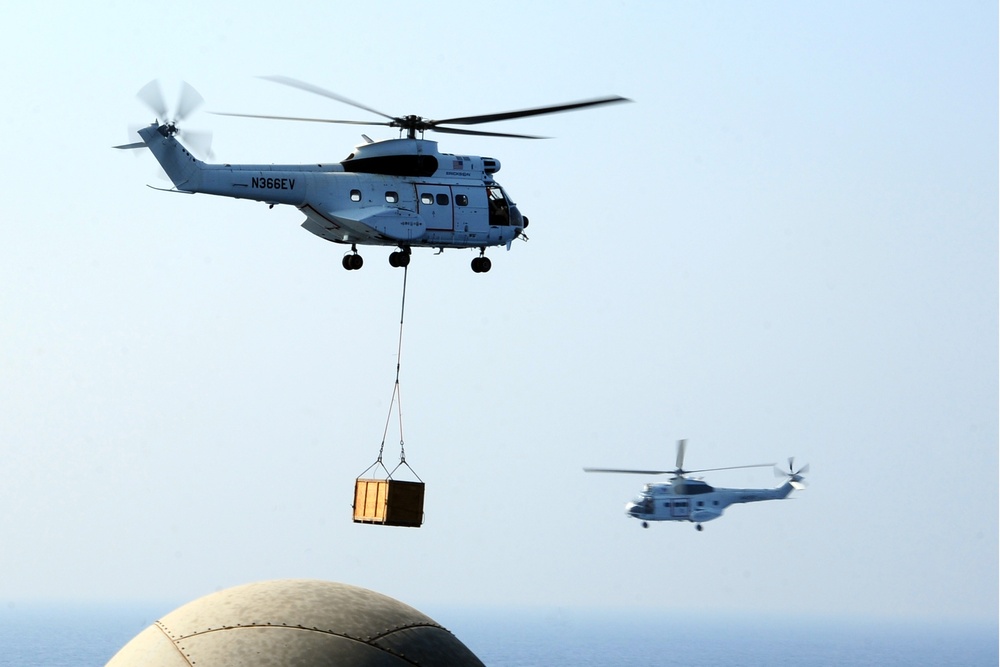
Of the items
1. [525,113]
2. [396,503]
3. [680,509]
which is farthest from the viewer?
[680,509]

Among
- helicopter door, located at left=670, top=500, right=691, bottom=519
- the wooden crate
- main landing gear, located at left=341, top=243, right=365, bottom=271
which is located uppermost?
main landing gear, located at left=341, top=243, right=365, bottom=271

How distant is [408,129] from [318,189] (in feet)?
9.01

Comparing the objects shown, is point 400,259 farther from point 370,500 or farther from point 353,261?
point 370,500

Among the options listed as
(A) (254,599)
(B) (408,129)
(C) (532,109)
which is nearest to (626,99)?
(C) (532,109)

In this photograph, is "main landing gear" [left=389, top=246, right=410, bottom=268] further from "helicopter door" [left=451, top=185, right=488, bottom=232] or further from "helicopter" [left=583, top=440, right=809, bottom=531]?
"helicopter" [left=583, top=440, right=809, bottom=531]

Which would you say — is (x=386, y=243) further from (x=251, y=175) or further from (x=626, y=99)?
(x=626, y=99)

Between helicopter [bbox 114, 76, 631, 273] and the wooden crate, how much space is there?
1099 centimetres

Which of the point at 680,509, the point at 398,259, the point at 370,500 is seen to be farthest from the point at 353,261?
the point at 680,509

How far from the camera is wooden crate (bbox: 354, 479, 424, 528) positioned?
66.7 feet

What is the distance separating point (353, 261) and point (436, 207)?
235 centimetres

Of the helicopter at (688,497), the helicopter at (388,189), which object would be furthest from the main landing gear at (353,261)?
the helicopter at (688,497)

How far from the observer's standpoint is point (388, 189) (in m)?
33.3

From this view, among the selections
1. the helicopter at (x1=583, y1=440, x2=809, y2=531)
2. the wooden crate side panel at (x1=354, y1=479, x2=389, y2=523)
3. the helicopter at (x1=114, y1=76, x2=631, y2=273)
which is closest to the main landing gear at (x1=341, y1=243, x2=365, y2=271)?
the helicopter at (x1=114, y1=76, x2=631, y2=273)

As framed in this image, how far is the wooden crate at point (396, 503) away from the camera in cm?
2034
